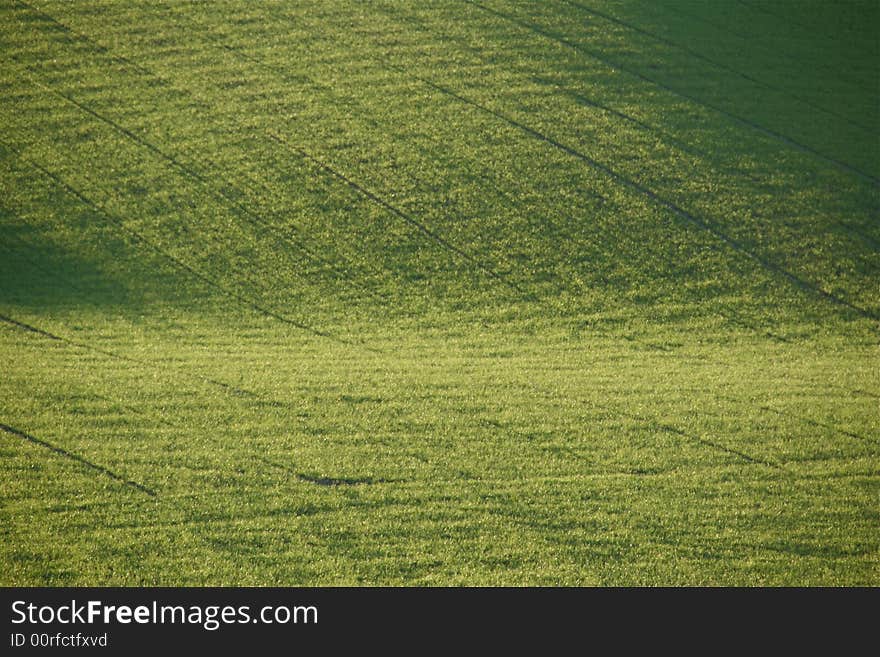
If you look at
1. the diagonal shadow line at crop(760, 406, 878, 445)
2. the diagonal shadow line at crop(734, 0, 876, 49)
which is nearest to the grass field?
the diagonal shadow line at crop(760, 406, 878, 445)

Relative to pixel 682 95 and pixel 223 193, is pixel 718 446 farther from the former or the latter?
pixel 682 95

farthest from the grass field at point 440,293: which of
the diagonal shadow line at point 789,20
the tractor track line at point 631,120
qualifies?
the diagonal shadow line at point 789,20

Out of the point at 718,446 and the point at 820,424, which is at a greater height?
the point at 820,424

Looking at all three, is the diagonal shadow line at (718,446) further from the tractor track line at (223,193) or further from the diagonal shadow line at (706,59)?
the diagonal shadow line at (706,59)

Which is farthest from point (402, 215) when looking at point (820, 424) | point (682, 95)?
point (820, 424)

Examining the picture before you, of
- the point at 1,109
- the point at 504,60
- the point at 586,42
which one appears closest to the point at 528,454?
the point at 504,60

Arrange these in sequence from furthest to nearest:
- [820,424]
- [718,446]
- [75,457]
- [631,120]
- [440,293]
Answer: [631,120] → [440,293] → [820,424] → [718,446] → [75,457]

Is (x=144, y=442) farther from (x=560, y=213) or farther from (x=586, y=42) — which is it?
(x=586, y=42)

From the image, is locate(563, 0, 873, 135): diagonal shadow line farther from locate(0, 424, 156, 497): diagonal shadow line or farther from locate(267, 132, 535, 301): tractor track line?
locate(0, 424, 156, 497): diagonal shadow line
